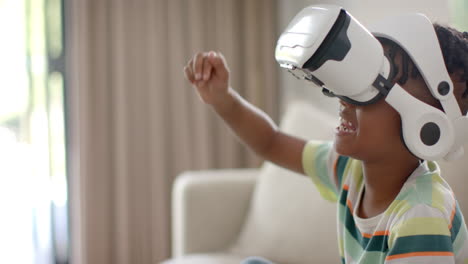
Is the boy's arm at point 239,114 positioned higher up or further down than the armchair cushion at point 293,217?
higher up

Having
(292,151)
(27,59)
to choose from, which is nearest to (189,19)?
(27,59)

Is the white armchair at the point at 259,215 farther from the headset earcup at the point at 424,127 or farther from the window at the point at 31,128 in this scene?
the window at the point at 31,128

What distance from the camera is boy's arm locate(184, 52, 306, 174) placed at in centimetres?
113

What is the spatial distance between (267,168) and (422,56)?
122 centimetres

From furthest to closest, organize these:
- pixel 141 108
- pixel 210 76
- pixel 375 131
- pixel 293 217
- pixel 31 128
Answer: pixel 141 108
pixel 31 128
pixel 293 217
pixel 210 76
pixel 375 131

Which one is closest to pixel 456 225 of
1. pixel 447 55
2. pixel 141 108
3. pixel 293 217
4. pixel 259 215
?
pixel 447 55

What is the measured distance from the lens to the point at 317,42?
0.80 m

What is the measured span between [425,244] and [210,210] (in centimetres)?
126

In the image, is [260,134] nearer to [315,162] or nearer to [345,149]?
[315,162]

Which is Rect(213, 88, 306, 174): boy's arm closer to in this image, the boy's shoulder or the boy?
the boy

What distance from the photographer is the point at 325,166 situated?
1.19 metres

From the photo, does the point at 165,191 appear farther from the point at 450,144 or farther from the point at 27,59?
the point at 450,144

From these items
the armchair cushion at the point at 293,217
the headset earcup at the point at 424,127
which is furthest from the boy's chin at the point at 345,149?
the armchair cushion at the point at 293,217

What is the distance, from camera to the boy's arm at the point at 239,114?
1.13m
